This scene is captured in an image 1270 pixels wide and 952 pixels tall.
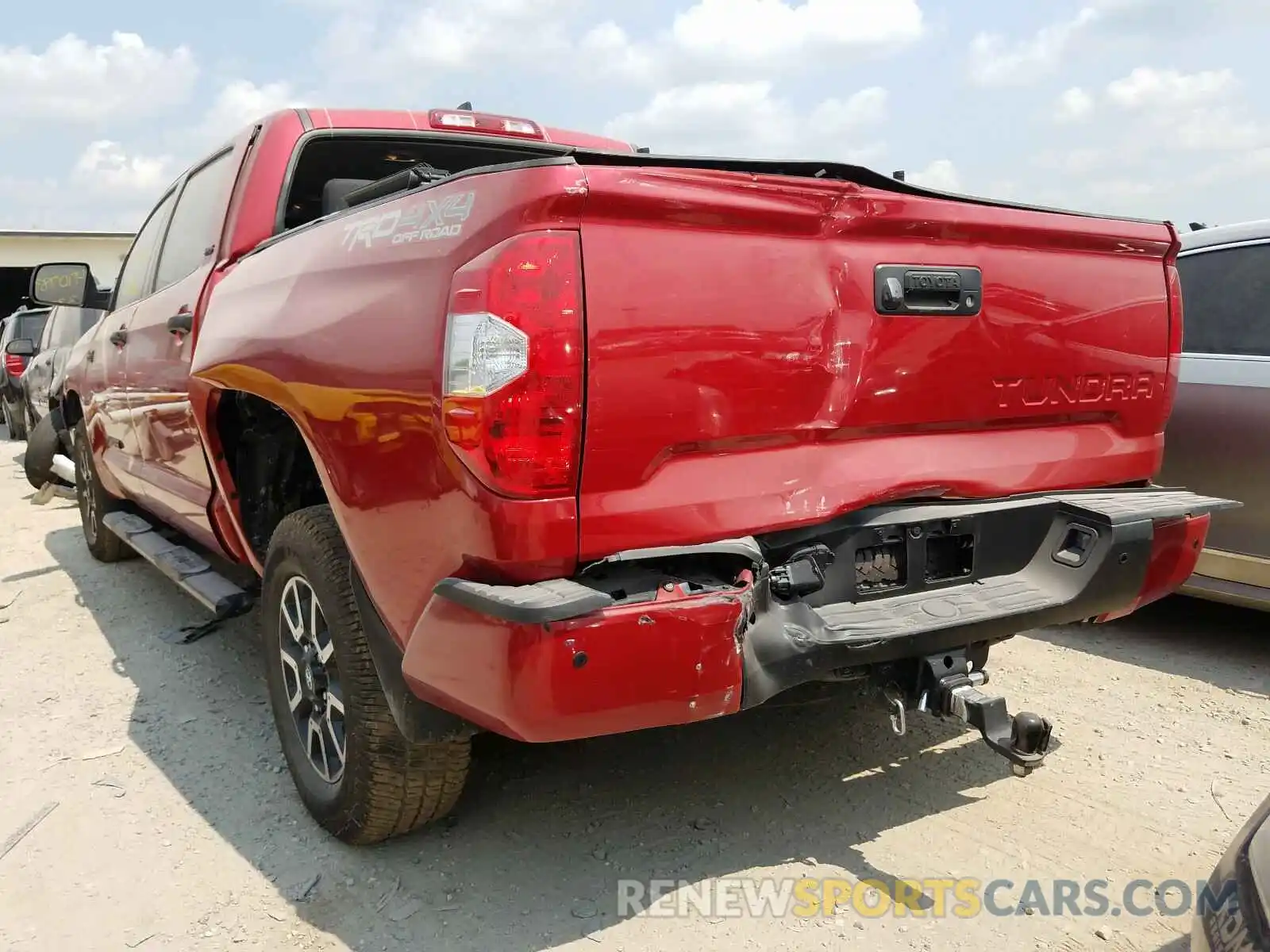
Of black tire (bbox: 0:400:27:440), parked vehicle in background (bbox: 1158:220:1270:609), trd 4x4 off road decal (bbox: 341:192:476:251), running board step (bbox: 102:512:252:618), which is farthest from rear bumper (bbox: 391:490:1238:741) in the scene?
black tire (bbox: 0:400:27:440)

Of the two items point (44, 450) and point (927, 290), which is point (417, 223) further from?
point (44, 450)

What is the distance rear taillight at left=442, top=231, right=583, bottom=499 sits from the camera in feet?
6.13

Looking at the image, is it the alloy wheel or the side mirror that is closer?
the alloy wheel

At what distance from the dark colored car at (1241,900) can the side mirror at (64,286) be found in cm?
559

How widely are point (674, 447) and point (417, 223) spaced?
758mm

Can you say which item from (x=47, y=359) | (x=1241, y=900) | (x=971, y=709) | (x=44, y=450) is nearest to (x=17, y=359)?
(x=47, y=359)

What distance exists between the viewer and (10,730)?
3584 millimetres

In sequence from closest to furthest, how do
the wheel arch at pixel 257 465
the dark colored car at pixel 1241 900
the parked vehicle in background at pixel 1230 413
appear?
the dark colored car at pixel 1241 900 < the wheel arch at pixel 257 465 < the parked vehicle in background at pixel 1230 413

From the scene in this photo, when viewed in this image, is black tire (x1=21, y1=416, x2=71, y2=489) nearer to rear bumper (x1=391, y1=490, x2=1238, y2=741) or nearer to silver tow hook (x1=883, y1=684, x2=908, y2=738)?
rear bumper (x1=391, y1=490, x2=1238, y2=741)

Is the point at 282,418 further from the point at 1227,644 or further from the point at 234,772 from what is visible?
the point at 1227,644

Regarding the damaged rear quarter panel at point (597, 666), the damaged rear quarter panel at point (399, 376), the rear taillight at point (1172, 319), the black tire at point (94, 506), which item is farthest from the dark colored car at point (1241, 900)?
the black tire at point (94, 506)

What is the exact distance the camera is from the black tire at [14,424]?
44.2 feet

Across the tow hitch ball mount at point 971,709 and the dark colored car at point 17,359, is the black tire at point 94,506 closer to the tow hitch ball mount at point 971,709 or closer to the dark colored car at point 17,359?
the tow hitch ball mount at point 971,709

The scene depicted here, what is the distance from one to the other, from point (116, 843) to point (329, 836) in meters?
0.62
